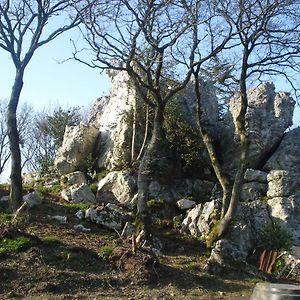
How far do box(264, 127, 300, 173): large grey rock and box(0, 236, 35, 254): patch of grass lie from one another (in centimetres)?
957

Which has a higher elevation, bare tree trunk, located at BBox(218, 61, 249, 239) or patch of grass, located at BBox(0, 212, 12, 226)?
bare tree trunk, located at BBox(218, 61, 249, 239)

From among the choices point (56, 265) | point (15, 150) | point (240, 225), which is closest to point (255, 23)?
point (240, 225)

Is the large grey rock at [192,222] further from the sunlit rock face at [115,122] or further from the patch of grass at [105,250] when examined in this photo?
the sunlit rock face at [115,122]

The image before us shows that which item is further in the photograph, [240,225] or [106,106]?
[106,106]

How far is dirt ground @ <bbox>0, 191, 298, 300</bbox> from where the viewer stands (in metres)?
9.44

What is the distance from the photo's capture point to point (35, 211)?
576 inches

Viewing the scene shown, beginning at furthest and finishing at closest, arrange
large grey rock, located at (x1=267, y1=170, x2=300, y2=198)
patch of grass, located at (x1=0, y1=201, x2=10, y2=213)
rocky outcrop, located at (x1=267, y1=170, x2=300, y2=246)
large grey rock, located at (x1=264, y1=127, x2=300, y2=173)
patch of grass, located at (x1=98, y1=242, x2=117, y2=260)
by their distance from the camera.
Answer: large grey rock, located at (x1=264, y1=127, x2=300, y2=173) → large grey rock, located at (x1=267, y1=170, x2=300, y2=198) → rocky outcrop, located at (x1=267, y1=170, x2=300, y2=246) → patch of grass, located at (x1=0, y1=201, x2=10, y2=213) → patch of grass, located at (x1=98, y1=242, x2=117, y2=260)

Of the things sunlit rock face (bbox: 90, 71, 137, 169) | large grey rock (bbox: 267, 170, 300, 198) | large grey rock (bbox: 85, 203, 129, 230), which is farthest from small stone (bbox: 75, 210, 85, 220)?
large grey rock (bbox: 267, 170, 300, 198)

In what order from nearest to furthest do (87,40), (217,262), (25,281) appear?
(25,281) < (217,262) < (87,40)

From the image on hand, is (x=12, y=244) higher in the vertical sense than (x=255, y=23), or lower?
lower

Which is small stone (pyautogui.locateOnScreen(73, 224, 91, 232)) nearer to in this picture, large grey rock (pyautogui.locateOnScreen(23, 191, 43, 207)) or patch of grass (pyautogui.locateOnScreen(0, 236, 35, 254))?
large grey rock (pyautogui.locateOnScreen(23, 191, 43, 207))

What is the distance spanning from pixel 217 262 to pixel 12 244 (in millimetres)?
4718

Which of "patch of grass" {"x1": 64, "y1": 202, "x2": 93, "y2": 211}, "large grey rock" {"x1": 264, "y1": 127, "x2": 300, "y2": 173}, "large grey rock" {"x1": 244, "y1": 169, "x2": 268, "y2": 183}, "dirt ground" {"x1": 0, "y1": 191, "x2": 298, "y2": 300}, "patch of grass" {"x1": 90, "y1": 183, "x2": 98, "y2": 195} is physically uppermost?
"large grey rock" {"x1": 264, "y1": 127, "x2": 300, "y2": 173}

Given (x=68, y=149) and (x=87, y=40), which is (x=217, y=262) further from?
(x=68, y=149)
